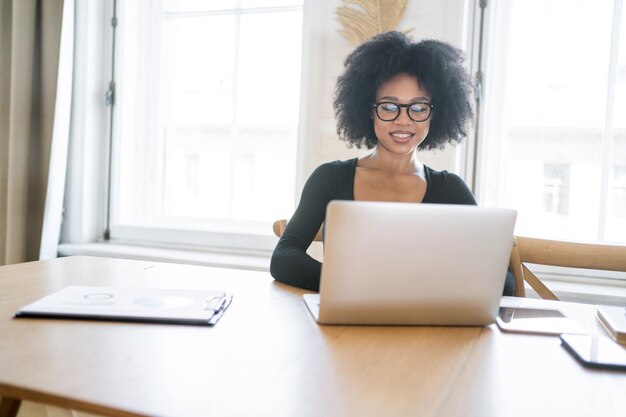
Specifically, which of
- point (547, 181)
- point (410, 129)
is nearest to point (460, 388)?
point (410, 129)

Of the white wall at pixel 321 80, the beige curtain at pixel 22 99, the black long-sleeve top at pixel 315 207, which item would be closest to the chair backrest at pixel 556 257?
the black long-sleeve top at pixel 315 207

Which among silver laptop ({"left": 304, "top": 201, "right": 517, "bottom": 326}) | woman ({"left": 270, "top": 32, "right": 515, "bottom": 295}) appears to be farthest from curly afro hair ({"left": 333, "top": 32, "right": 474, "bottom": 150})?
silver laptop ({"left": 304, "top": 201, "right": 517, "bottom": 326})

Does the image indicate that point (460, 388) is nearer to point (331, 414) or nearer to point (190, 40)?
point (331, 414)

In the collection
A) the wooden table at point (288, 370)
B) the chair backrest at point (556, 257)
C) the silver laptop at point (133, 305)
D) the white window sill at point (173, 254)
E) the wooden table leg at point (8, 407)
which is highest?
the chair backrest at point (556, 257)

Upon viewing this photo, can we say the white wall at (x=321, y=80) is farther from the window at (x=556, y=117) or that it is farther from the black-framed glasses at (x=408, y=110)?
the black-framed glasses at (x=408, y=110)

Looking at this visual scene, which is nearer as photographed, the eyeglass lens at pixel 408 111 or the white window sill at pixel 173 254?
the eyeglass lens at pixel 408 111

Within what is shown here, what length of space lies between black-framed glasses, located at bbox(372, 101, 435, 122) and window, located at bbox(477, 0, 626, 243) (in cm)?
68

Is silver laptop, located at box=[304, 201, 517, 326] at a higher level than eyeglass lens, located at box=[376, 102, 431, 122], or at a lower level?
lower

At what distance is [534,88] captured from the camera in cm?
208

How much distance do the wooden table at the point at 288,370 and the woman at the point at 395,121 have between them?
0.61m

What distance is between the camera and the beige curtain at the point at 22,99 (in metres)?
2.33

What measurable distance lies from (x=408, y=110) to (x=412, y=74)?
16cm

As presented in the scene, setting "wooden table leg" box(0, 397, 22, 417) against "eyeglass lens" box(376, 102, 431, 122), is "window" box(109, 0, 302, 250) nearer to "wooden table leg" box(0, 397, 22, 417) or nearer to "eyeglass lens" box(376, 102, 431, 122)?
"eyeglass lens" box(376, 102, 431, 122)

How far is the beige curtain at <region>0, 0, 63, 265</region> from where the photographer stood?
2328mm
